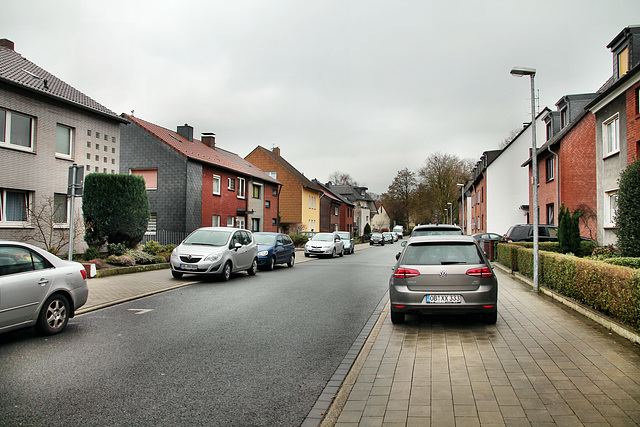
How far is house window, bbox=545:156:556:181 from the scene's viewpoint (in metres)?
26.7

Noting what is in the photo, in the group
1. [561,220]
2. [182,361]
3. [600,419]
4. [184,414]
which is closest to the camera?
[600,419]

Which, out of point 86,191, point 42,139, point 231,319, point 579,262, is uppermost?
point 42,139

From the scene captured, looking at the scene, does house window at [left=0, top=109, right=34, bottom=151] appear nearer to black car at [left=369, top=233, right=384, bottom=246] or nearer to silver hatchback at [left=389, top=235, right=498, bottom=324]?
silver hatchback at [left=389, top=235, right=498, bottom=324]

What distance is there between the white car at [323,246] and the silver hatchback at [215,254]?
12421 mm

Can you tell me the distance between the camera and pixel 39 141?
16.5 metres

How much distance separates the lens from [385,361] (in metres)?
5.66

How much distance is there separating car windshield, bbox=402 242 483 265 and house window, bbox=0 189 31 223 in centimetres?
1357

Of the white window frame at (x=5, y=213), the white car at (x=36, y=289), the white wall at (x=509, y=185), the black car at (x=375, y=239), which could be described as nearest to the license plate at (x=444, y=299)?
the white car at (x=36, y=289)

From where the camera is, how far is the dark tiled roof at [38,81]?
52.1 ft

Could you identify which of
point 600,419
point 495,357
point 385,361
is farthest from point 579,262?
point 600,419

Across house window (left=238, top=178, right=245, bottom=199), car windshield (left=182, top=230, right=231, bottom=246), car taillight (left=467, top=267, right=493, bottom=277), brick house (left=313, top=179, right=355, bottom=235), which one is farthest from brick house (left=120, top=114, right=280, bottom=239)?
brick house (left=313, top=179, right=355, bottom=235)

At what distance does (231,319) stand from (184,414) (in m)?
4.32

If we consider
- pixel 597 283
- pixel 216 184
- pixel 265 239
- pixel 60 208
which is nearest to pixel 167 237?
pixel 216 184

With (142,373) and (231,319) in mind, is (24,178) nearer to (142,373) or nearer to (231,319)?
(231,319)
